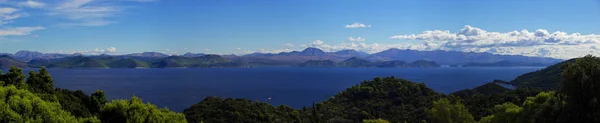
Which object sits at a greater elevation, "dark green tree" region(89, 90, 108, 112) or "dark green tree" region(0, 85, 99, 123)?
"dark green tree" region(0, 85, 99, 123)

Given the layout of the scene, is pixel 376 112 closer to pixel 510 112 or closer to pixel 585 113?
pixel 510 112

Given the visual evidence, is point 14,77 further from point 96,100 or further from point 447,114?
point 447,114

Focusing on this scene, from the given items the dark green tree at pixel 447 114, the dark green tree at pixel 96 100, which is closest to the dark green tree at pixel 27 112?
the dark green tree at pixel 96 100

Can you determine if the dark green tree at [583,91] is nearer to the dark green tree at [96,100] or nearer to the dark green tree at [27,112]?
the dark green tree at [27,112]

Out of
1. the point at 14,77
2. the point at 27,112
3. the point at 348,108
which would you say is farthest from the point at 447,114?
the point at 14,77

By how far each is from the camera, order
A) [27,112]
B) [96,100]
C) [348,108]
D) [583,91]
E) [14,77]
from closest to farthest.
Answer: [583,91], [27,112], [14,77], [96,100], [348,108]

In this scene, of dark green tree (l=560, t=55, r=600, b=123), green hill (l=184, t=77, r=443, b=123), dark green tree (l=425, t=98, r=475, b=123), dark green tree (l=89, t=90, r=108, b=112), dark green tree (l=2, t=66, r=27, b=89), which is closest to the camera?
dark green tree (l=560, t=55, r=600, b=123)

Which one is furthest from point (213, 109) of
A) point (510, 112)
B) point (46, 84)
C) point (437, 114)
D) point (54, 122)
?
point (510, 112)

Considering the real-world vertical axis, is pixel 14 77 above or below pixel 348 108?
above

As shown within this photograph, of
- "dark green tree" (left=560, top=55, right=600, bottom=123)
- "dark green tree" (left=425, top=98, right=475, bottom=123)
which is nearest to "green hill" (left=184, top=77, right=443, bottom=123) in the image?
"dark green tree" (left=425, top=98, right=475, bottom=123)

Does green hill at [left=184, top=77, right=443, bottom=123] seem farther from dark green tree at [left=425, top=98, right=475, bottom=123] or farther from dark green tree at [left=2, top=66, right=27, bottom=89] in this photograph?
dark green tree at [left=2, top=66, right=27, bottom=89]

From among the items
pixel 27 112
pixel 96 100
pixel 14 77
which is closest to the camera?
pixel 27 112

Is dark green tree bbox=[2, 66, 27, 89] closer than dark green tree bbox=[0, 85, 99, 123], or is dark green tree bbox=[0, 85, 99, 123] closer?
dark green tree bbox=[0, 85, 99, 123]

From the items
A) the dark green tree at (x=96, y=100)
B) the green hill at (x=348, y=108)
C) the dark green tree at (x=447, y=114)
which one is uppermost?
the dark green tree at (x=96, y=100)
